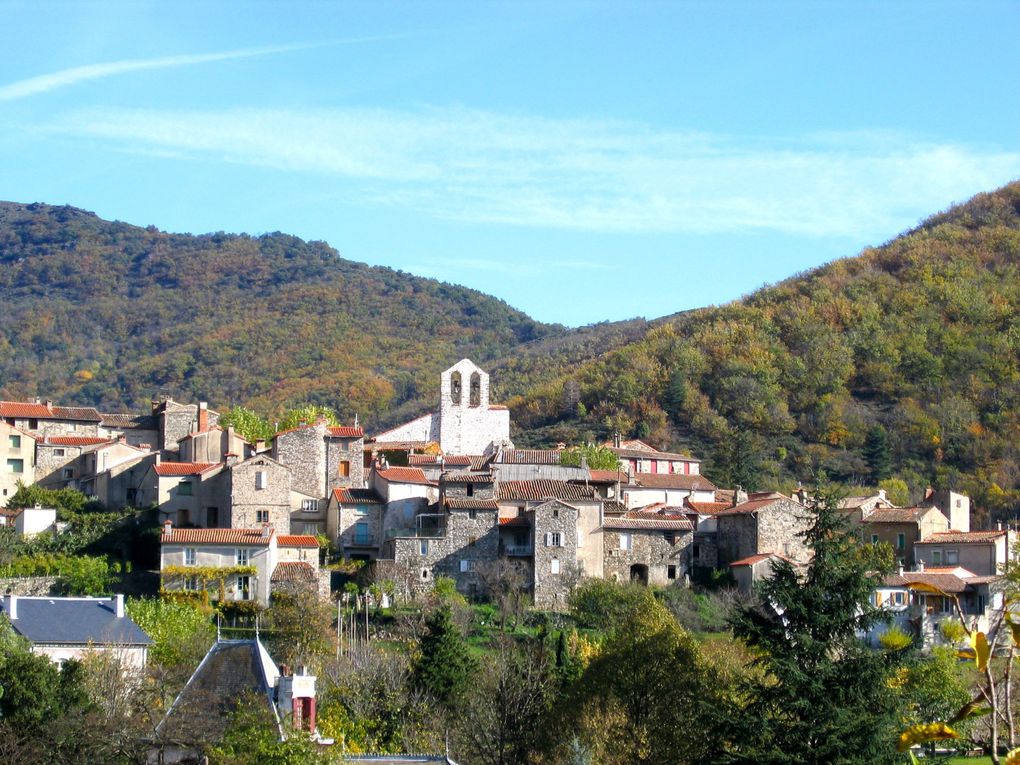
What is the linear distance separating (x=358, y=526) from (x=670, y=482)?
52.6ft

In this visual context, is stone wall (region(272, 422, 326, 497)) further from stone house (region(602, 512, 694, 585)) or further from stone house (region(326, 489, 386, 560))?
stone house (region(602, 512, 694, 585))

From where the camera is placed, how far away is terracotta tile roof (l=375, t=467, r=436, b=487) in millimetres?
61031

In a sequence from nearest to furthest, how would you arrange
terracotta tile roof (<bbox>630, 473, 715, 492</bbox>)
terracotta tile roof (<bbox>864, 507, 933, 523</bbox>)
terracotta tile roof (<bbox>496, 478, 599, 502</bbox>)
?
terracotta tile roof (<bbox>496, 478, 599, 502</bbox>) < terracotta tile roof (<bbox>864, 507, 933, 523</bbox>) < terracotta tile roof (<bbox>630, 473, 715, 492</bbox>)

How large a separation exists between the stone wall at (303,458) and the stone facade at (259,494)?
2.72m

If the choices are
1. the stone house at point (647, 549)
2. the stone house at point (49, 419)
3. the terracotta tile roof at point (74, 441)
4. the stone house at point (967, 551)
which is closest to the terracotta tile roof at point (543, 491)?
the stone house at point (647, 549)

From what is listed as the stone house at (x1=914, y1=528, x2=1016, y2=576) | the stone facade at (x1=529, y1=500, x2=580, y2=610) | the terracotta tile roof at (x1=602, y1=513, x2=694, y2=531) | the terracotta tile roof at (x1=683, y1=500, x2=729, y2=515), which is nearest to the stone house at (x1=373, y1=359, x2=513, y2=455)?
the terracotta tile roof at (x1=683, y1=500, x2=729, y2=515)

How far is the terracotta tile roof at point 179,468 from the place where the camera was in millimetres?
60375

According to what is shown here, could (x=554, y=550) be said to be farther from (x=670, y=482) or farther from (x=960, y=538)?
(x=960, y=538)

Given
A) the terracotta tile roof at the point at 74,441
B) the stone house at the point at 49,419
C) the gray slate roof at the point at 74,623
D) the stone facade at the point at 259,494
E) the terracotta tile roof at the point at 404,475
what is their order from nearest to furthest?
the gray slate roof at the point at 74,623 → the stone facade at the point at 259,494 → the terracotta tile roof at the point at 404,475 → the terracotta tile roof at the point at 74,441 → the stone house at the point at 49,419

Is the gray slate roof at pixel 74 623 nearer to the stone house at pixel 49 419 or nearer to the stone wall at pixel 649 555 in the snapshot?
the stone wall at pixel 649 555

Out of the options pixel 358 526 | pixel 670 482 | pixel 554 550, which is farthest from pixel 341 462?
pixel 670 482

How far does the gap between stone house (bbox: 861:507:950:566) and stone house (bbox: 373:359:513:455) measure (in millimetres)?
19799

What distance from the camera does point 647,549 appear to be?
197 ft

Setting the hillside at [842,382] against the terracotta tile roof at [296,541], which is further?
the hillside at [842,382]
